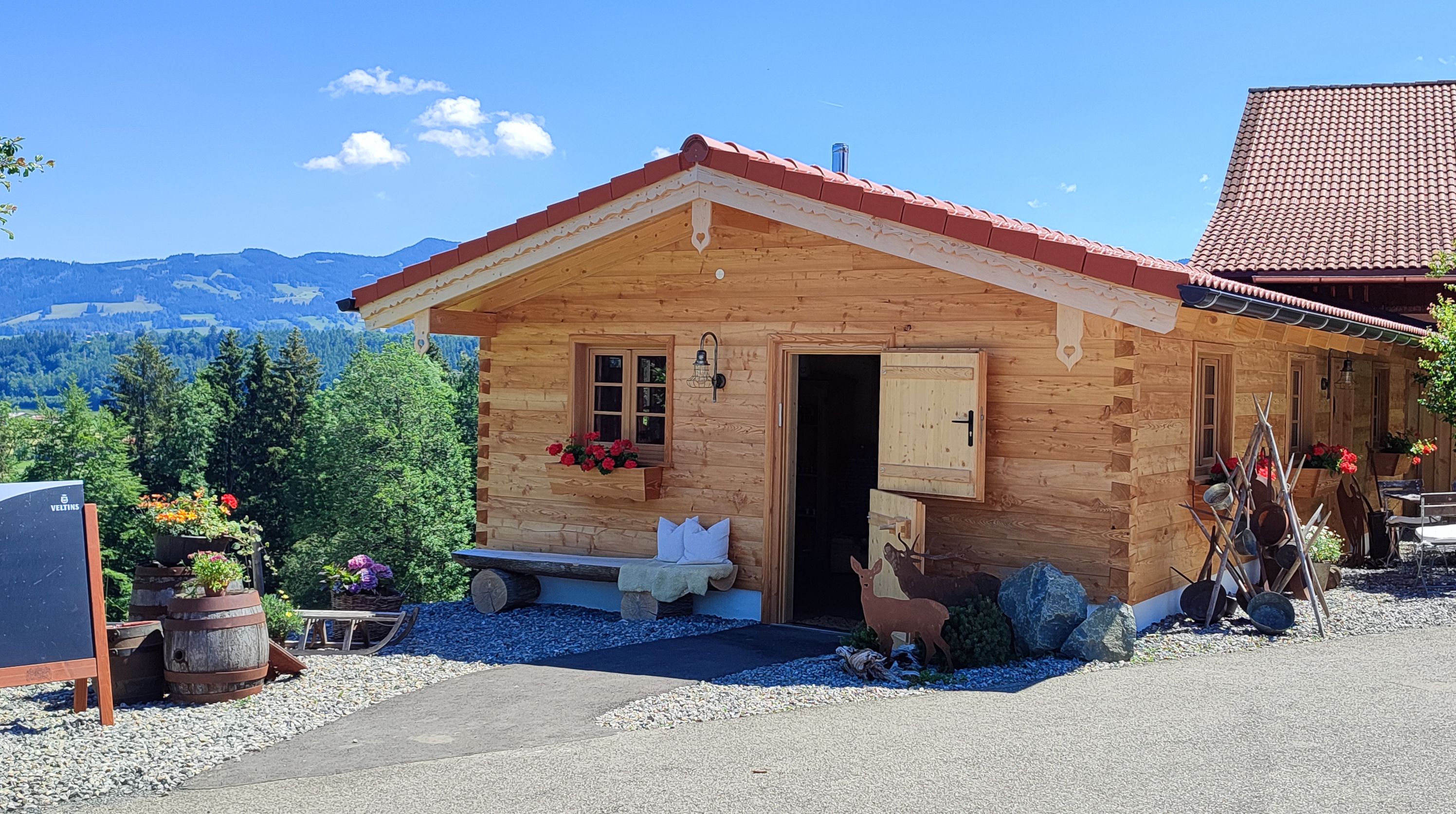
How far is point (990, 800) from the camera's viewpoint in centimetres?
489

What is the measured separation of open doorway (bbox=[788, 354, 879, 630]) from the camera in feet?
42.3

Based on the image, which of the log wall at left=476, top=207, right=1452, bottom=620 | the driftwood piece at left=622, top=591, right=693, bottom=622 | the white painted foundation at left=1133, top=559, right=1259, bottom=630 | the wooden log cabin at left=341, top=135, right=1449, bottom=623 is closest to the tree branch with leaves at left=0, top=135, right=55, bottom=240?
the wooden log cabin at left=341, top=135, right=1449, bottom=623

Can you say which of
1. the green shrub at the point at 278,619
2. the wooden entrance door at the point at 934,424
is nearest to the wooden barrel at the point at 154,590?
the green shrub at the point at 278,619

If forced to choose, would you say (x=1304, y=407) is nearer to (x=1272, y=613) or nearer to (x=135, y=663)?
(x=1272, y=613)

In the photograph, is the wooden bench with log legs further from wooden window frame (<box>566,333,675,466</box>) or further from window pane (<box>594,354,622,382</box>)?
window pane (<box>594,354,622,382</box>)

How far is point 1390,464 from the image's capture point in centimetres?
1315

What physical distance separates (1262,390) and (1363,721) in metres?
5.03

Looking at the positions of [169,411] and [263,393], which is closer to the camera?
[263,393]

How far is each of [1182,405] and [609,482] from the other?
169 inches

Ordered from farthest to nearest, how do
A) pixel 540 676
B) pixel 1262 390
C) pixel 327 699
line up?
pixel 1262 390 → pixel 540 676 → pixel 327 699

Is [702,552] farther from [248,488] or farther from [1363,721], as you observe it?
[248,488]

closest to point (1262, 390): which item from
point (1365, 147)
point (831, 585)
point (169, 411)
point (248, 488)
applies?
point (831, 585)

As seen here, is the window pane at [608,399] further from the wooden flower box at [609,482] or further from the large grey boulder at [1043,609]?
the large grey boulder at [1043,609]

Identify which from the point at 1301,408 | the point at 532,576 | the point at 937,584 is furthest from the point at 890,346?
the point at 1301,408
